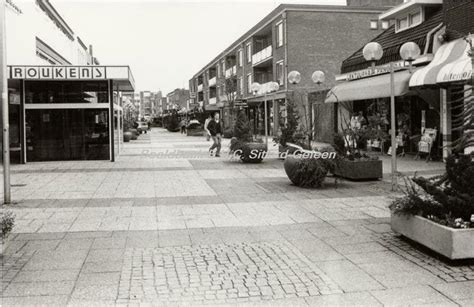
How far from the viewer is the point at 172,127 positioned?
5944cm

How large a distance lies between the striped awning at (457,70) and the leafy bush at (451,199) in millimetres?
8500

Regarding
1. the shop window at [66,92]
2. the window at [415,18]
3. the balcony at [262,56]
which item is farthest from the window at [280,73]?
the shop window at [66,92]

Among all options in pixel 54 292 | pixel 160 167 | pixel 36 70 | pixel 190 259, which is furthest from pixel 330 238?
pixel 36 70

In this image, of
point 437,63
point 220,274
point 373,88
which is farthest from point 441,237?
point 373,88

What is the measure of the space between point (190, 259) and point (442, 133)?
13.7m

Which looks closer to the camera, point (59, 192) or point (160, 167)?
point (59, 192)

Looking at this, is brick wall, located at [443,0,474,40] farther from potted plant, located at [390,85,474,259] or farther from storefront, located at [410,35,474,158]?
potted plant, located at [390,85,474,259]

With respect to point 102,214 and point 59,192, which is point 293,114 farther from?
point 102,214

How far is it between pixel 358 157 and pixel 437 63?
5.26 metres

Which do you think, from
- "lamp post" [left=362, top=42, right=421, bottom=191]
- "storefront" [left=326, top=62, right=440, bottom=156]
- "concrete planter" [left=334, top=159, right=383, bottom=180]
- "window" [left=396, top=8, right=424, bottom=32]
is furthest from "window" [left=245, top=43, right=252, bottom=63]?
"concrete planter" [left=334, top=159, right=383, bottom=180]

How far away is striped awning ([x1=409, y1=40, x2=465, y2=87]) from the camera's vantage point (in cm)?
1593

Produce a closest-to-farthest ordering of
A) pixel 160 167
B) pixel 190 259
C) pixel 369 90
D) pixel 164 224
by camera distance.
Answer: pixel 190 259
pixel 164 224
pixel 160 167
pixel 369 90

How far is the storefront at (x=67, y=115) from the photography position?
18719mm

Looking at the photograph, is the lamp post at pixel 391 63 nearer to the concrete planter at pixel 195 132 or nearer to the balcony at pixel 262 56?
the balcony at pixel 262 56
